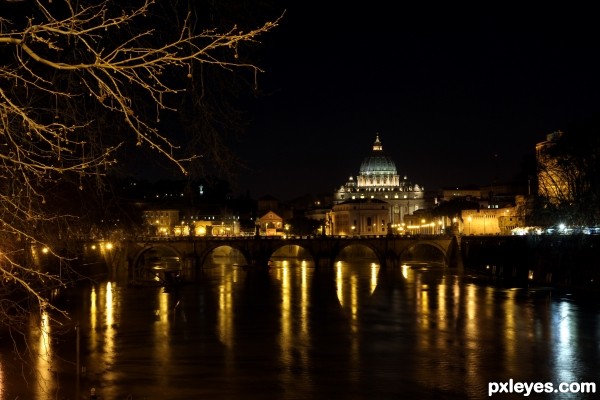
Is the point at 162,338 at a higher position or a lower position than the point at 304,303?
lower

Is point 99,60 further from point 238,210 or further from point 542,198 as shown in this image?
point 238,210

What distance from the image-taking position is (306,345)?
30.8 metres

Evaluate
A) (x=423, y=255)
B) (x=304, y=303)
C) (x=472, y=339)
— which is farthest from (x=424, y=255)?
(x=472, y=339)

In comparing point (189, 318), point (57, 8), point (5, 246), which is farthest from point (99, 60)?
point (189, 318)

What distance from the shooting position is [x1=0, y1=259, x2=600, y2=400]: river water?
22.4m

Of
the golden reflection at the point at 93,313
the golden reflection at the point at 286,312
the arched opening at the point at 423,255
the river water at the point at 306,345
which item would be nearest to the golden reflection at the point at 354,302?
the river water at the point at 306,345

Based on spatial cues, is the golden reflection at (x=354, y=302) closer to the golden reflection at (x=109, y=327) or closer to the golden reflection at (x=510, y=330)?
the golden reflection at (x=510, y=330)

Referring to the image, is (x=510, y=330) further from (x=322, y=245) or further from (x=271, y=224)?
(x=271, y=224)

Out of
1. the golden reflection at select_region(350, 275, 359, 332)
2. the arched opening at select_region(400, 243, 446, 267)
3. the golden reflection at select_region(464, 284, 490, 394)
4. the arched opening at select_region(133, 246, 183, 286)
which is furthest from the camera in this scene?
the arched opening at select_region(400, 243, 446, 267)

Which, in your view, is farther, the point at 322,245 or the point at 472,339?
the point at 322,245

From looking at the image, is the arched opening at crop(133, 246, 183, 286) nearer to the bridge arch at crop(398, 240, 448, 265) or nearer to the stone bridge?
the stone bridge

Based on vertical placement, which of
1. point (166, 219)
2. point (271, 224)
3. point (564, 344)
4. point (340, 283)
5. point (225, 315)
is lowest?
point (564, 344)

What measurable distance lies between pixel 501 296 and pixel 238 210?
13214cm

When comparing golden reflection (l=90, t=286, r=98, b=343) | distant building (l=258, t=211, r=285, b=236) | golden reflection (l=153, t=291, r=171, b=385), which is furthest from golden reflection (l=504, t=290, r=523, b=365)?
distant building (l=258, t=211, r=285, b=236)
